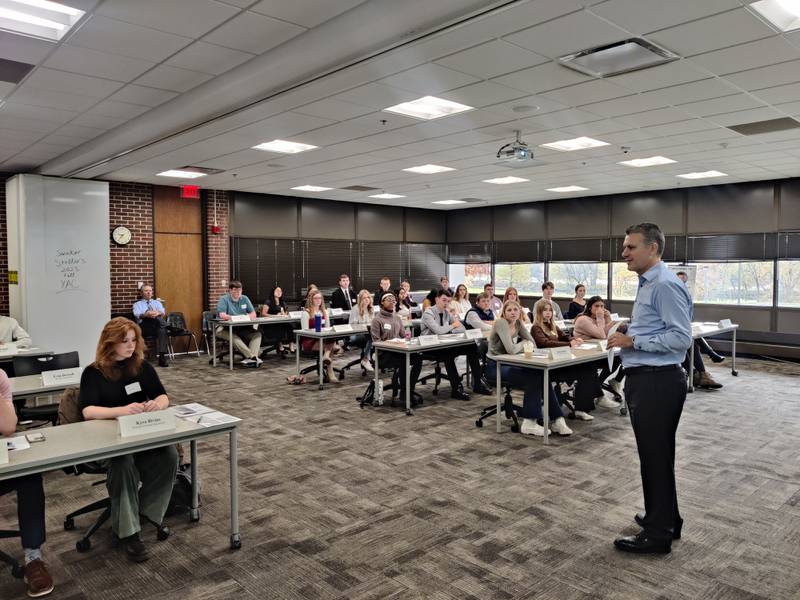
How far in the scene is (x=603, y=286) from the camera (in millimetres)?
11828

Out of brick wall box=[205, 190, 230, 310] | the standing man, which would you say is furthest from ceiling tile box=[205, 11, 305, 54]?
brick wall box=[205, 190, 230, 310]

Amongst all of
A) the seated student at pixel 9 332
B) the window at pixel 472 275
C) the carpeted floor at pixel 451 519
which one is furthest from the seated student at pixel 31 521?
the window at pixel 472 275

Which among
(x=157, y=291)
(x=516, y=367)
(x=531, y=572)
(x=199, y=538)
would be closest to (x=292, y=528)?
(x=199, y=538)

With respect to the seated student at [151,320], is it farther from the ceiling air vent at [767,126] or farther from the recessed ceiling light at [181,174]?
the ceiling air vent at [767,126]

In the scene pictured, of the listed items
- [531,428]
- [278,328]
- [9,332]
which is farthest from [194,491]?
[278,328]

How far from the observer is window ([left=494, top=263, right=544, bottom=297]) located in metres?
12.9

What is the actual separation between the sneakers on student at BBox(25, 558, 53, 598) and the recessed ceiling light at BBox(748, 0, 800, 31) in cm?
469

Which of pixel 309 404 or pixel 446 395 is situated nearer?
pixel 309 404

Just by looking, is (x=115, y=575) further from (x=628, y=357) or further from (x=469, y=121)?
(x=469, y=121)

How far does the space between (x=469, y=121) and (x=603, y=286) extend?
7.16 metres

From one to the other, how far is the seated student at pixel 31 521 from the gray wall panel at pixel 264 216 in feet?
27.9

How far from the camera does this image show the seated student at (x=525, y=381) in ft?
17.6

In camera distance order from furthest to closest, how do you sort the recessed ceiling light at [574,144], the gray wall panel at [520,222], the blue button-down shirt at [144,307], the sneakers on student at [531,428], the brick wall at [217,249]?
the gray wall panel at [520,222] → the brick wall at [217,249] → the blue button-down shirt at [144,307] → the recessed ceiling light at [574,144] → the sneakers on student at [531,428]

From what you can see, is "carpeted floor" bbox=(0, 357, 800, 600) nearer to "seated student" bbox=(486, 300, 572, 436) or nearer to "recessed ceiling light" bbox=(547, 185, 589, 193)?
"seated student" bbox=(486, 300, 572, 436)
